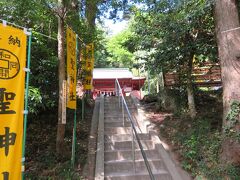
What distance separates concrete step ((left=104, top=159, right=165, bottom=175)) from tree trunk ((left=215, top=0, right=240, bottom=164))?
139 centimetres

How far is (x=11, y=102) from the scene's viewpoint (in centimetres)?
361

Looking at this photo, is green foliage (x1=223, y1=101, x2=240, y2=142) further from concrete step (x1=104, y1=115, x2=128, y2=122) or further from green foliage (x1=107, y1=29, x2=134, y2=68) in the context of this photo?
green foliage (x1=107, y1=29, x2=134, y2=68)

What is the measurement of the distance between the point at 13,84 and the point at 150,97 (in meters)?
7.87

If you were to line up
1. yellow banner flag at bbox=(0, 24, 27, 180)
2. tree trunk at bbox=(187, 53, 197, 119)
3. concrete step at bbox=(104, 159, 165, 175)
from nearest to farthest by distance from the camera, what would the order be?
yellow banner flag at bbox=(0, 24, 27, 180)
concrete step at bbox=(104, 159, 165, 175)
tree trunk at bbox=(187, 53, 197, 119)

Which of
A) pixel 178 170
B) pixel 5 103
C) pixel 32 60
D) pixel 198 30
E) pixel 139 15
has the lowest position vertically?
pixel 178 170

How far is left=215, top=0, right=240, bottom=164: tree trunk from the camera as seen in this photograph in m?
5.47

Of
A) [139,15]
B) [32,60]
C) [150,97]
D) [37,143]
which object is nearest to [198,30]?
[139,15]

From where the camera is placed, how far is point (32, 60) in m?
6.18

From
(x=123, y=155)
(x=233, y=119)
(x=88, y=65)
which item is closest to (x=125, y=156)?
(x=123, y=155)

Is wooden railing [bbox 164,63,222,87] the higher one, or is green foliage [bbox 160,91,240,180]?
wooden railing [bbox 164,63,222,87]

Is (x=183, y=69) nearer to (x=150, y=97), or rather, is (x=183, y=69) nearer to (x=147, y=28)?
(x=147, y=28)

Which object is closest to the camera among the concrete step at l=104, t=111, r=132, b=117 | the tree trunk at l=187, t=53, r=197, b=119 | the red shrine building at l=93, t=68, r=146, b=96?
the tree trunk at l=187, t=53, r=197, b=119

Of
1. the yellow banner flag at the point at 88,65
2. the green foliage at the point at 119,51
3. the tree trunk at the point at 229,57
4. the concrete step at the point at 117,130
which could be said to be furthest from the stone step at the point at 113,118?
the green foliage at the point at 119,51

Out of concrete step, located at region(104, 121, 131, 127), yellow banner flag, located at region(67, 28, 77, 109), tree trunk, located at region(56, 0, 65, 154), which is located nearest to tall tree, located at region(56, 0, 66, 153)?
tree trunk, located at region(56, 0, 65, 154)
